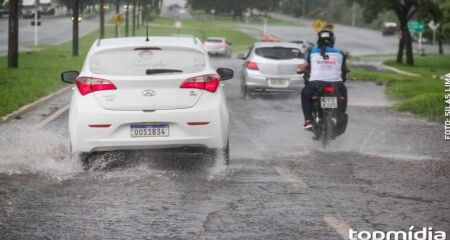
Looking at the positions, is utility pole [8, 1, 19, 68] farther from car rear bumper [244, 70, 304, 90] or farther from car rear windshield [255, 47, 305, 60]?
car rear bumper [244, 70, 304, 90]

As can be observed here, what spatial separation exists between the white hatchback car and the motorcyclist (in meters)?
3.25

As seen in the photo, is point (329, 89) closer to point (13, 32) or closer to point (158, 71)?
point (158, 71)

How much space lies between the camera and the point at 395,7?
5538 centimetres

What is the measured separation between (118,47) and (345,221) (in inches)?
169

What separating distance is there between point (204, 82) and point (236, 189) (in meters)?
1.86

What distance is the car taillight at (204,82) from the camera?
35.6 feet

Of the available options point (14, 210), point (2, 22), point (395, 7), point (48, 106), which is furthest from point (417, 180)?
point (2, 22)

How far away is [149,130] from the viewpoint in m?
10.7

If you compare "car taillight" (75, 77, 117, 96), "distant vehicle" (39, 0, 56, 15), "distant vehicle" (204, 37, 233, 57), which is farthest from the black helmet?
"distant vehicle" (39, 0, 56, 15)

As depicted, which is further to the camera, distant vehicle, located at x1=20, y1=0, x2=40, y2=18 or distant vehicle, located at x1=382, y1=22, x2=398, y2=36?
distant vehicle, located at x1=382, y1=22, x2=398, y2=36

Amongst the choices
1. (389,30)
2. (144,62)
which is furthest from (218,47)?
(389,30)

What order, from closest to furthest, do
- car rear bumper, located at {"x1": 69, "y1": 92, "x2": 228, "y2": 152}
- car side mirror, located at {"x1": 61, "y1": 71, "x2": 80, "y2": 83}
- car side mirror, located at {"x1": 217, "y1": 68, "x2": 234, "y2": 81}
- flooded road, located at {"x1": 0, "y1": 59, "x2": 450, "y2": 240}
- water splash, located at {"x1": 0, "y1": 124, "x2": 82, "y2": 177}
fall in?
1. flooded road, located at {"x1": 0, "y1": 59, "x2": 450, "y2": 240}
2. car rear bumper, located at {"x1": 69, "y1": 92, "x2": 228, "y2": 152}
3. water splash, located at {"x1": 0, "y1": 124, "x2": 82, "y2": 177}
4. car side mirror, located at {"x1": 61, "y1": 71, "x2": 80, "y2": 83}
5. car side mirror, located at {"x1": 217, "y1": 68, "x2": 234, "y2": 81}

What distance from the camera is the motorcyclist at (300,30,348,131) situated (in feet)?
45.8

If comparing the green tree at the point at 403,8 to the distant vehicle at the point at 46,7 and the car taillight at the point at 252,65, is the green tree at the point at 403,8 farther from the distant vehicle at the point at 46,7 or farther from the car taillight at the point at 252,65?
the distant vehicle at the point at 46,7
